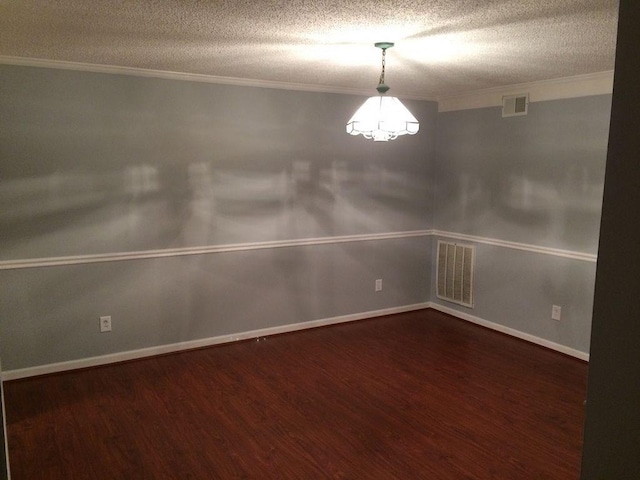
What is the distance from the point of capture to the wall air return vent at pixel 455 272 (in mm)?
4891

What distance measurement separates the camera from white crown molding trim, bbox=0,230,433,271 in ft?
11.4

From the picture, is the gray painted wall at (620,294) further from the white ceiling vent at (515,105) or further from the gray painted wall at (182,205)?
the white ceiling vent at (515,105)

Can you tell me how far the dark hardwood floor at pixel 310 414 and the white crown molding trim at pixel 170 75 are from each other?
2227 millimetres

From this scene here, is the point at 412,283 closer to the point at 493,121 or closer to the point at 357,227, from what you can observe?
the point at 357,227

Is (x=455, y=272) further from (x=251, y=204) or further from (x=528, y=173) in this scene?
(x=251, y=204)

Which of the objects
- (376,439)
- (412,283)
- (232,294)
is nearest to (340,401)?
(376,439)

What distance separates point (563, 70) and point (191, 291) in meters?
3.37

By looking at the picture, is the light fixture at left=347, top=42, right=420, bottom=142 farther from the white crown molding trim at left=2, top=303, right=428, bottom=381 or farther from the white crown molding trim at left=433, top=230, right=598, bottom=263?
the white crown molding trim at left=2, top=303, right=428, bottom=381

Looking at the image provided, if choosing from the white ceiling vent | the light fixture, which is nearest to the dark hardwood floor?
the light fixture

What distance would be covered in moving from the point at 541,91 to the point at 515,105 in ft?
0.86

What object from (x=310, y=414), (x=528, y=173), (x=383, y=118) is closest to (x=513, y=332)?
(x=528, y=173)

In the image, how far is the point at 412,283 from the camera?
5277 mm

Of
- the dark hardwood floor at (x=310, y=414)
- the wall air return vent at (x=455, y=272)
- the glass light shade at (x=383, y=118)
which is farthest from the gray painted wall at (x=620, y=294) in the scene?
the wall air return vent at (x=455, y=272)

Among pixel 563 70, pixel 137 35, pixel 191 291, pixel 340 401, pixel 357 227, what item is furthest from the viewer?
pixel 357 227
